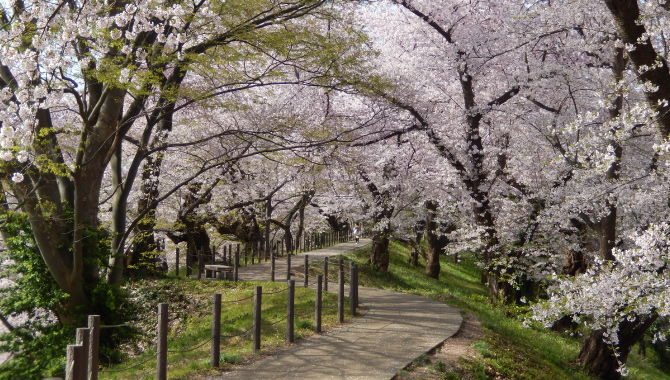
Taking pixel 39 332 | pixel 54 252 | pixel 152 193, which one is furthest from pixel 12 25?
pixel 152 193

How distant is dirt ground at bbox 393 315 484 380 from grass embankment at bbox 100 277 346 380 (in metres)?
2.26

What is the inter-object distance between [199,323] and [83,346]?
772cm

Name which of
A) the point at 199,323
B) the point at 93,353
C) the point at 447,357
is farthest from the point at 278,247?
the point at 93,353

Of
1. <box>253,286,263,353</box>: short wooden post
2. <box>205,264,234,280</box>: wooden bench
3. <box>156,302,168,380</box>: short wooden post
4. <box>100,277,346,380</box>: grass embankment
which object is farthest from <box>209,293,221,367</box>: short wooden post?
<box>205,264,234,280</box>: wooden bench

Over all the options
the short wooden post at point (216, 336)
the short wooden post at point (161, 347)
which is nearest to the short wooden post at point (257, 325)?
the short wooden post at point (216, 336)

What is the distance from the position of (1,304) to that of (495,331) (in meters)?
9.31

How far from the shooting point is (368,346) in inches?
338

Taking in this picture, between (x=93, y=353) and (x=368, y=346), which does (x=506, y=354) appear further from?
(x=93, y=353)

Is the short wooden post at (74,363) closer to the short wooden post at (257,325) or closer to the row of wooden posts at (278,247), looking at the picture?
the short wooden post at (257,325)

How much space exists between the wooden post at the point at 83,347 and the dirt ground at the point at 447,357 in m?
3.74

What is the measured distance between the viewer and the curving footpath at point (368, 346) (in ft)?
23.4

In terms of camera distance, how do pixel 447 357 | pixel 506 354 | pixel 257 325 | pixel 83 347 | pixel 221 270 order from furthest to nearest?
pixel 221 270 → pixel 506 354 → pixel 257 325 → pixel 447 357 → pixel 83 347

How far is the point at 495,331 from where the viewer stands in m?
11.0

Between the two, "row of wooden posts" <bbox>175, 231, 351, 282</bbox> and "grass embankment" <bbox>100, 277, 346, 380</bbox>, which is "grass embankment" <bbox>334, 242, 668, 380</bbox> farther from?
"row of wooden posts" <bbox>175, 231, 351, 282</bbox>
